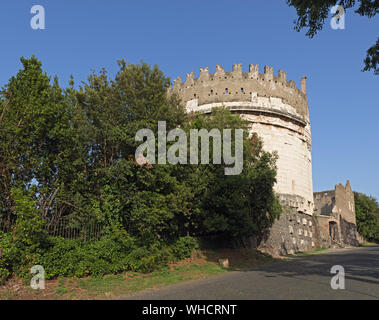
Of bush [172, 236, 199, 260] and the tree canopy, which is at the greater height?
the tree canopy

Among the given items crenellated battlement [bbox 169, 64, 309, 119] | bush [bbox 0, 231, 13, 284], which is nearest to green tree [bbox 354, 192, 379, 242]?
crenellated battlement [bbox 169, 64, 309, 119]

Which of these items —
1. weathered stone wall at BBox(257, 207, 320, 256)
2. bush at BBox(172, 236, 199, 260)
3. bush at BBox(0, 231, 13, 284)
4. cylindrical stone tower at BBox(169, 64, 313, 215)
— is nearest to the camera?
bush at BBox(0, 231, 13, 284)

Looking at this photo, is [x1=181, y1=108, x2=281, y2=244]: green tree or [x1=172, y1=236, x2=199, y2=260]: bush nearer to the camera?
[x1=172, y1=236, x2=199, y2=260]: bush

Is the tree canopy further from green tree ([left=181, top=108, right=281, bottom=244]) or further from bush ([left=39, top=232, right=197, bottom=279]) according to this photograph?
bush ([left=39, top=232, right=197, bottom=279])

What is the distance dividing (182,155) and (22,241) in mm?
7361

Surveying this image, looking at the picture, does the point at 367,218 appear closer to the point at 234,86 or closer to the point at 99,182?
the point at 234,86

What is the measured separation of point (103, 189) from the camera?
566 inches

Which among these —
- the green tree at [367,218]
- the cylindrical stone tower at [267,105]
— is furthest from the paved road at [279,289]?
the green tree at [367,218]

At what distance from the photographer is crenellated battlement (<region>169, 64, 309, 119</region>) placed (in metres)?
27.0


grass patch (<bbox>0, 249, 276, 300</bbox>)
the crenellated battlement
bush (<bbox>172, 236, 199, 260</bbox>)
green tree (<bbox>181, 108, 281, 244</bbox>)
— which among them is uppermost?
the crenellated battlement

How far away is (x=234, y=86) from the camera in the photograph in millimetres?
27109

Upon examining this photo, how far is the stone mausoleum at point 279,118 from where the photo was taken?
26.6 meters

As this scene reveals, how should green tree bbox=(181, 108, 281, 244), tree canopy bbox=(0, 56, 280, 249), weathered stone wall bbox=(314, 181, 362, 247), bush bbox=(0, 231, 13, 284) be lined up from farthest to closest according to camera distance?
weathered stone wall bbox=(314, 181, 362, 247) < green tree bbox=(181, 108, 281, 244) < tree canopy bbox=(0, 56, 280, 249) < bush bbox=(0, 231, 13, 284)
